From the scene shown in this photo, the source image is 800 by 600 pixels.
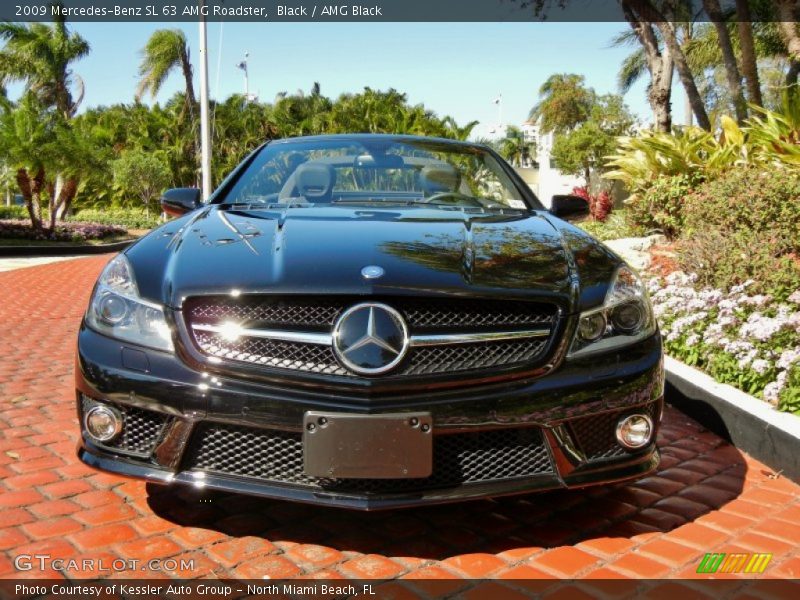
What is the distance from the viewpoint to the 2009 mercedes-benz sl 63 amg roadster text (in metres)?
2.41

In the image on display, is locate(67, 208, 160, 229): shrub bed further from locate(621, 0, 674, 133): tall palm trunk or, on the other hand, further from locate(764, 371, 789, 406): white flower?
locate(764, 371, 789, 406): white flower

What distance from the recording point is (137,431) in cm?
257

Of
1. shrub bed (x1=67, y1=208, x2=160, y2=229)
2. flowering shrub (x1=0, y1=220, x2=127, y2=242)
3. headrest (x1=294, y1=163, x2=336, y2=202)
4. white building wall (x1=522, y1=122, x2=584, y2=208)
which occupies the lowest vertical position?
shrub bed (x1=67, y1=208, x2=160, y2=229)

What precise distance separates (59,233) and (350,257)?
1917cm

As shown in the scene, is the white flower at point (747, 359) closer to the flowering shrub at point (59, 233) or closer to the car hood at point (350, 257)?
the car hood at point (350, 257)

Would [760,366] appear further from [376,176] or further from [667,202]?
[667,202]

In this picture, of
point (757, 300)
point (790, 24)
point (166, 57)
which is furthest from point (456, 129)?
point (757, 300)

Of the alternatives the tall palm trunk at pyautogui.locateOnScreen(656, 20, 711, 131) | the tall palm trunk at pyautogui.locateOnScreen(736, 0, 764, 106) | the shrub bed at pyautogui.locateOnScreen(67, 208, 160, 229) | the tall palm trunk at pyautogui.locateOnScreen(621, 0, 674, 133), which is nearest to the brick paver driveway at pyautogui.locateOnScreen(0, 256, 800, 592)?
the tall palm trunk at pyautogui.locateOnScreen(656, 20, 711, 131)

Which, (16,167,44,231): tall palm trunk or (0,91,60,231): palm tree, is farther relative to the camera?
(16,167,44,231): tall palm trunk

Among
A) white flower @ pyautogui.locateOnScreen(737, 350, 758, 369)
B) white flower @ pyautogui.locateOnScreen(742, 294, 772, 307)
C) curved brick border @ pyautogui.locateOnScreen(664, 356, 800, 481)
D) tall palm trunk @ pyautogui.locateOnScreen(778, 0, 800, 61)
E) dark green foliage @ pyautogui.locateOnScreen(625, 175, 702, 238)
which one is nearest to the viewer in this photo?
curved brick border @ pyautogui.locateOnScreen(664, 356, 800, 481)

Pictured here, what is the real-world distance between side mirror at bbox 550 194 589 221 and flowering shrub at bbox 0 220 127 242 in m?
17.8

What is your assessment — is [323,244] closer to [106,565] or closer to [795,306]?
[106,565]

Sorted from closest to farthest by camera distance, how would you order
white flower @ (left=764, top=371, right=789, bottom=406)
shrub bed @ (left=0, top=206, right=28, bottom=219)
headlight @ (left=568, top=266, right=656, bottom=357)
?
headlight @ (left=568, top=266, right=656, bottom=357), white flower @ (left=764, top=371, right=789, bottom=406), shrub bed @ (left=0, top=206, right=28, bottom=219)

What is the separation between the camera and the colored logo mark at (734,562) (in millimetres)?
2541
